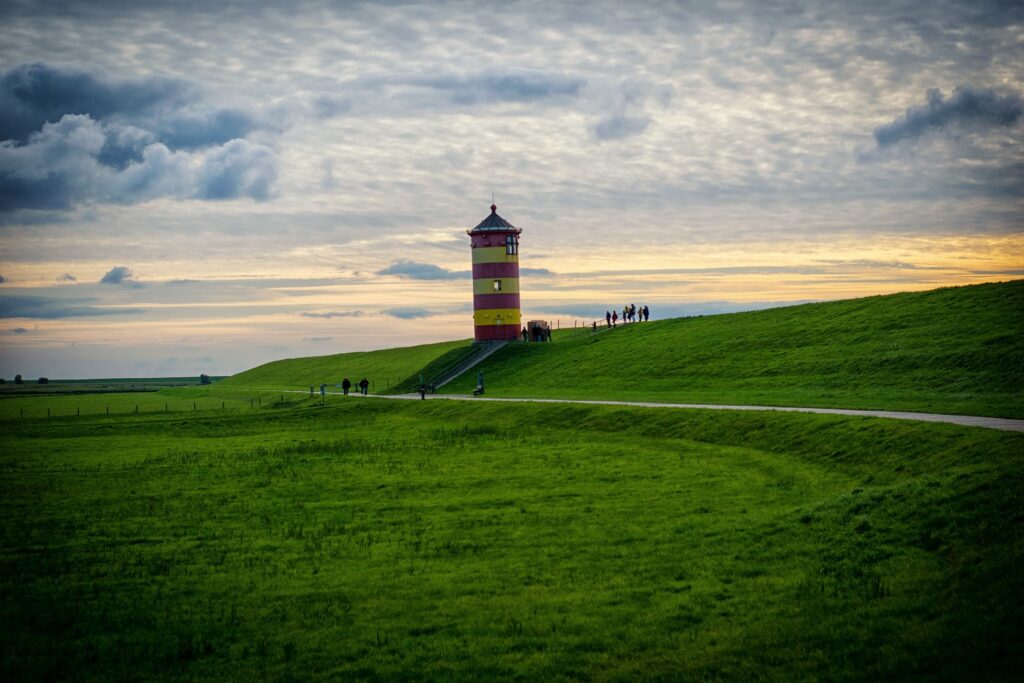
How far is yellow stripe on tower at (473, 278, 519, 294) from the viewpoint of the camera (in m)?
83.4

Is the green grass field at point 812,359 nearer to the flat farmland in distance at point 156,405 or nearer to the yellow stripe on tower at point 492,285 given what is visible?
the yellow stripe on tower at point 492,285

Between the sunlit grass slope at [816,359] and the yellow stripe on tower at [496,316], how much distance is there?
329cm

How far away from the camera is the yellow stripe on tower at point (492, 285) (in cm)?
8344

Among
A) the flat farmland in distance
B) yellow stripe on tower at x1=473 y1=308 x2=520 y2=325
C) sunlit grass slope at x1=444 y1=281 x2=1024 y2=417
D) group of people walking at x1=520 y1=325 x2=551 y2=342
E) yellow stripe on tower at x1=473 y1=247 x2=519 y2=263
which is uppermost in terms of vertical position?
yellow stripe on tower at x1=473 y1=247 x2=519 y2=263

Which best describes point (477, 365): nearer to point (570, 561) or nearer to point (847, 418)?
point (847, 418)

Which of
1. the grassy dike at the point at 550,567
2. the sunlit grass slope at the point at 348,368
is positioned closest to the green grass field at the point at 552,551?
the grassy dike at the point at 550,567

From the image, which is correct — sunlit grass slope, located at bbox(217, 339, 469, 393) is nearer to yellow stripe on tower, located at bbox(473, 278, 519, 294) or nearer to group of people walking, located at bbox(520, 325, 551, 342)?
group of people walking, located at bbox(520, 325, 551, 342)

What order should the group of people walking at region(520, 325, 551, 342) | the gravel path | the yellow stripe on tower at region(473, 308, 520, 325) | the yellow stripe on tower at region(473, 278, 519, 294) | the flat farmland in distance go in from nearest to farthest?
the gravel path, the flat farmland in distance, the yellow stripe on tower at region(473, 278, 519, 294), the yellow stripe on tower at region(473, 308, 520, 325), the group of people walking at region(520, 325, 551, 342)

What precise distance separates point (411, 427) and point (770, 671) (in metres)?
39.5

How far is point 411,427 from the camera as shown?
51938 millimetres

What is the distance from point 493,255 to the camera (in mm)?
82312

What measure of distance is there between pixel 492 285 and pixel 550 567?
6529 cm

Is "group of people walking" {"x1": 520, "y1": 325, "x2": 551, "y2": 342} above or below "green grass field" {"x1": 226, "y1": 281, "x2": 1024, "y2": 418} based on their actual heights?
above

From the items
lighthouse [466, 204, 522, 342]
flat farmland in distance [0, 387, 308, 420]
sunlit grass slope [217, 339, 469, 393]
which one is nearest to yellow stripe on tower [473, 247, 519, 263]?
lighthouse [466, 204, 522, 342]
